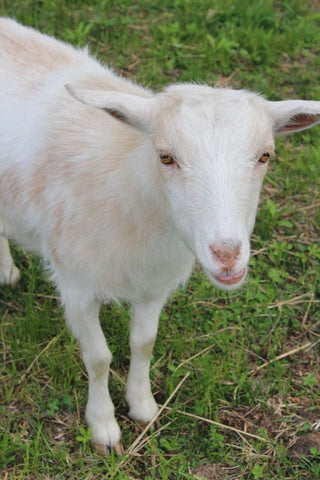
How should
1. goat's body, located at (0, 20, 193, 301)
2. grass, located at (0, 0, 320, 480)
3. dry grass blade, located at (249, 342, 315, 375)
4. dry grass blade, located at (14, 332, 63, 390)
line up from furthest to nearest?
dry grass blade, located at (249, 342, 315, 375)
dry grass blade, located at (14, 332, 63, 390)
grass, located at (0, 0, 320, 480)
goat's body, located at (0, 20, 193, 301)

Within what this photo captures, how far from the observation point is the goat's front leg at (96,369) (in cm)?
393

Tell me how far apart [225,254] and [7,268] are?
254cm

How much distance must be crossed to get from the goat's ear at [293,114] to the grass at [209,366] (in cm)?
168

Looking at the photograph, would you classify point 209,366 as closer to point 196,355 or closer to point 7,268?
point 196,355

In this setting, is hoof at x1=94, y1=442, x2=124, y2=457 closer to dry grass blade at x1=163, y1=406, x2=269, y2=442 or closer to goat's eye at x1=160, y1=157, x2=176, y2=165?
dry grass blade at x1=163, y1=406, x2=269, y2=442

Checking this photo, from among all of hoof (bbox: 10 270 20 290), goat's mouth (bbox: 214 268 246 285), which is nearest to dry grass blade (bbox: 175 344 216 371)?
hoof (bbox: 10 270 20 290)

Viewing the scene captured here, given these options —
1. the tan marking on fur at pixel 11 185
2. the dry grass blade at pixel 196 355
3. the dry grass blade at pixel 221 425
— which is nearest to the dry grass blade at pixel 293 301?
the dry grass blade at pixel 196 355

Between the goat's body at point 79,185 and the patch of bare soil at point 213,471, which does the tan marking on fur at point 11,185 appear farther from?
the patch of bare soil at point 213,471

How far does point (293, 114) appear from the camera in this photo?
327 cm

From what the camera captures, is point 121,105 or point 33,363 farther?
point 33,363

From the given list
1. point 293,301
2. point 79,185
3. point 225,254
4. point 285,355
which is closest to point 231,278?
point 225,254

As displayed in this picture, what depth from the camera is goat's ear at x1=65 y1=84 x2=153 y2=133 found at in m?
3.11

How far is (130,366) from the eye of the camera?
14.1 feet

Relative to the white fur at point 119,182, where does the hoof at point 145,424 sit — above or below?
below
